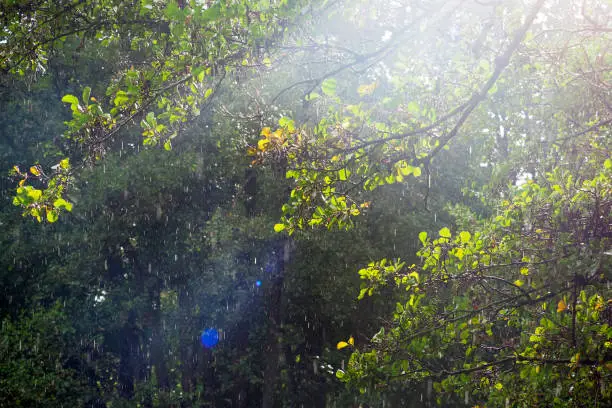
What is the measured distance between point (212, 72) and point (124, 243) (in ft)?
47.9

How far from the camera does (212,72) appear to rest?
3.95 m

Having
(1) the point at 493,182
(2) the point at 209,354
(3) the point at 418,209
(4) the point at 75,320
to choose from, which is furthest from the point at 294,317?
(1) the point at 493,182

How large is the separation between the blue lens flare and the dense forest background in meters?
0.09

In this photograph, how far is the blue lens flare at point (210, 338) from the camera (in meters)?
17.5

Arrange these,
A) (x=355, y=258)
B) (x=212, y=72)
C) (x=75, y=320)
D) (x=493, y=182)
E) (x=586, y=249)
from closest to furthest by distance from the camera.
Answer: (x=212, y=72) → (x=586, y=249) → (x=493, y=182) → (x=355, y=258) → (x=75, y=320)

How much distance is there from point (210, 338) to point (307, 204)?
14467 millimetres

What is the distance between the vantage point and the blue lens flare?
57.4 ft

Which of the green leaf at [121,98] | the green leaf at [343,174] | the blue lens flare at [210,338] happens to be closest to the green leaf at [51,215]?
the green leaf at [121,98]

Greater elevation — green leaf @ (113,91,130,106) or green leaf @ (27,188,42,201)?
green leaf @ (113,91,130,106)

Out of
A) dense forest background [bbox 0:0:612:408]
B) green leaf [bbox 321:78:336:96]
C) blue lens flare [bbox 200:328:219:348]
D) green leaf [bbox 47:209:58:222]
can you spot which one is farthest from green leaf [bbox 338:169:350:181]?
blue lens flare [bbox 200:328:219:348]

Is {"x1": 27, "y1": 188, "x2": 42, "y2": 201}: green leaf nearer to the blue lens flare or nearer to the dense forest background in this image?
the dense forest background

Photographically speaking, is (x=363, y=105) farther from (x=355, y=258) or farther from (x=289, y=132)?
(x=355, y=258)

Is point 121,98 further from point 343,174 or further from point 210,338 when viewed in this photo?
point 210,338

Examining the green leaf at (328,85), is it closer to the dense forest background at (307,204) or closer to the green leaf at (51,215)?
the dense forest background at (307,204)
